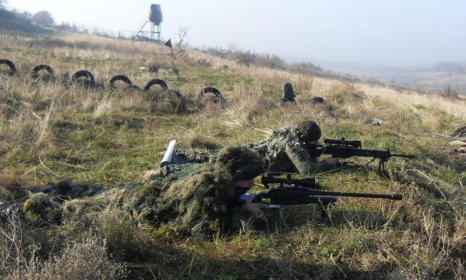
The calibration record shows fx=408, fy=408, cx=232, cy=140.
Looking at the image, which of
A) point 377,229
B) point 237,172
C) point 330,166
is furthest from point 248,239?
point 330,166

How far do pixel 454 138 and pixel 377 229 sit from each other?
23.3 ft

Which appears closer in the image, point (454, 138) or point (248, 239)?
point (248, 239)

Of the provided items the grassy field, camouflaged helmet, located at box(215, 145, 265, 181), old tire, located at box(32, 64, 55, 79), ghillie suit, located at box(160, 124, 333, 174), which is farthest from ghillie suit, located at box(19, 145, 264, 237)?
old tire, located at box(32, 64, 55, 79)

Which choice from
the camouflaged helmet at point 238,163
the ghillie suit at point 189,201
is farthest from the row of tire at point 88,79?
the camouflaged helmet at point 238,163

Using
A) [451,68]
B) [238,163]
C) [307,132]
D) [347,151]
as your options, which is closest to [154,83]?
[307,132]

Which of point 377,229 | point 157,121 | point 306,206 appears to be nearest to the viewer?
point 377,229

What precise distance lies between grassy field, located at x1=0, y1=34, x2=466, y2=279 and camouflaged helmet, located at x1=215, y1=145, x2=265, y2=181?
505mm

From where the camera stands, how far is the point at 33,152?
253 inches

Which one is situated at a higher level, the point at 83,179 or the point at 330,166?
the point at 330,166

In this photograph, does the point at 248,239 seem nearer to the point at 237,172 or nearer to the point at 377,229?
the point at 237,172

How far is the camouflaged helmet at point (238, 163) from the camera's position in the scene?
12.9 feet

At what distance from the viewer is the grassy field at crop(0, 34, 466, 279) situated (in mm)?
3207

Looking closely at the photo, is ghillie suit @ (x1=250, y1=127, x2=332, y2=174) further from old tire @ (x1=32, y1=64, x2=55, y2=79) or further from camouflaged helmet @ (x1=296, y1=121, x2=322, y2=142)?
old tire @ (x1=32, y1=64, x2=55, y2=79)

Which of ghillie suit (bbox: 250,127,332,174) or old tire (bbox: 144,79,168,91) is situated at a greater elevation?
old tire (bbox: 144,79,168,91)
